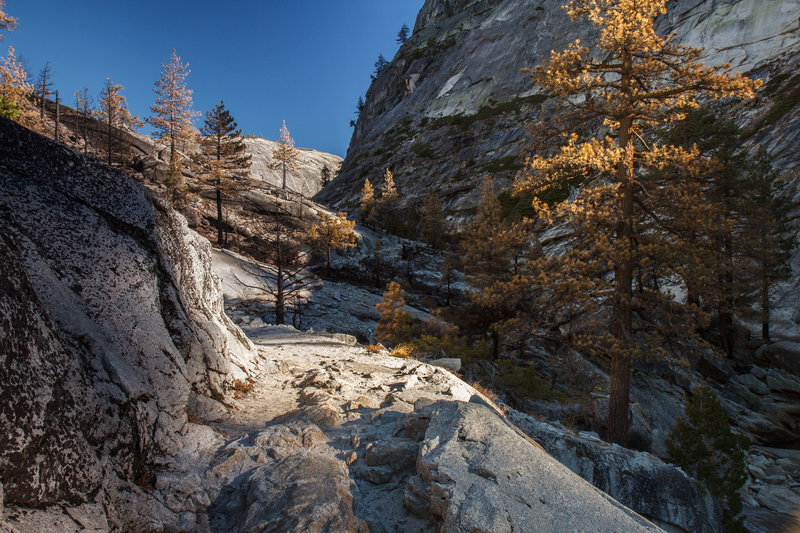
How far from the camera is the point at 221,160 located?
110 feet

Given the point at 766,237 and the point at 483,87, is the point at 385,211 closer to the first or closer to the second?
the point at 483,87

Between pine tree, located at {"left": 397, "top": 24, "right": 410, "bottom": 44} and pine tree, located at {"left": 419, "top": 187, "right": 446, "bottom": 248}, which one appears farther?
pine tree, located at {"left": 397, "top": 24, "right": 410, "bottom": 44}

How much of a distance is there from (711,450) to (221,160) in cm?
3780

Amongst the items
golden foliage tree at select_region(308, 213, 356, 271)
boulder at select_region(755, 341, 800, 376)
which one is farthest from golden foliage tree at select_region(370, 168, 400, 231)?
boulder at select_region(755, 341, 800, 376)

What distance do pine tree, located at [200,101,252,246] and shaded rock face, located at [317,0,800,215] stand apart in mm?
35630

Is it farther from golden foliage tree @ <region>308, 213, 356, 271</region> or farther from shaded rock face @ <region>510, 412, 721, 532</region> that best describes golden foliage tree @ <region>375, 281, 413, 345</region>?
golden foliage tree @ <region>308, 213, 356, 271</region>

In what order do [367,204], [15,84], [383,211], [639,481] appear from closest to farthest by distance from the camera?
[639,481] < [15,84] < [367,204] < [383,211]

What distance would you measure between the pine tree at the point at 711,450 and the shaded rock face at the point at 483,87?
30.7 metres

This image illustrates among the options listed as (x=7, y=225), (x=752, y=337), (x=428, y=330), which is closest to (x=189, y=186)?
(x=428, y=330)

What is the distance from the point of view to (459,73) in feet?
301

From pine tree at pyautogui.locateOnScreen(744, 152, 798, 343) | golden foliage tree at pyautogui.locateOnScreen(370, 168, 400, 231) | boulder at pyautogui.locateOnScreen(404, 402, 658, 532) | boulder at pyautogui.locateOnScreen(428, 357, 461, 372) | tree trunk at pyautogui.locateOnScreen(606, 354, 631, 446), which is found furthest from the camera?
golden foliage tree at pyautogui.locateOnScreen(370, 168, 400, 231)

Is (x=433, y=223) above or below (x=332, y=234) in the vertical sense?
above

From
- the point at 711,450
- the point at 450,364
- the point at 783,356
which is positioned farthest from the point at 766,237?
the point at 450,364

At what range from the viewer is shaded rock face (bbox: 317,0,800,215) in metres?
46.0
